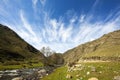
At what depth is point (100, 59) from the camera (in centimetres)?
7312

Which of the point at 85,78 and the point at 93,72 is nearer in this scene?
the point at 85,78

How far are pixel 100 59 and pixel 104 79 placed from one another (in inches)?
1624

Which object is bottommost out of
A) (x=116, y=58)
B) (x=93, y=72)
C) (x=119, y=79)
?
(x=119, y=79)

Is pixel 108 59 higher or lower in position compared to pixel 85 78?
higher

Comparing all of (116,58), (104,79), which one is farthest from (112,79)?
(116,58)

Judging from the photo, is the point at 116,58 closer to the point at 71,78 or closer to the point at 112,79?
the point at 71,78

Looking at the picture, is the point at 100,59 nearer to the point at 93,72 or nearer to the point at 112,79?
the point at 93,72

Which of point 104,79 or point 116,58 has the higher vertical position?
point 116,58

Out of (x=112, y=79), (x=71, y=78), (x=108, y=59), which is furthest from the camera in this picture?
(x=108, y=59)

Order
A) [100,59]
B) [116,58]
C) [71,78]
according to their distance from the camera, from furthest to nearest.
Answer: [100,59], [116,58], [71,78]

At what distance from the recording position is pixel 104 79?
107ft

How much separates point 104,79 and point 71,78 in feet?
29.0

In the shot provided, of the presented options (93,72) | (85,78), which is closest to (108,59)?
(93,72)

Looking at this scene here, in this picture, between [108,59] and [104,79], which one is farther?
[108,59]
